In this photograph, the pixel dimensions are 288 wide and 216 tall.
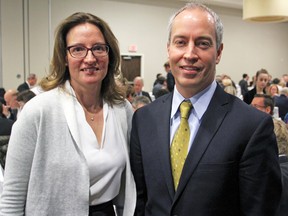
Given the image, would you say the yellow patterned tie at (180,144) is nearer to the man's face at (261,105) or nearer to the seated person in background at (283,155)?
the seated person in background at (283,155)

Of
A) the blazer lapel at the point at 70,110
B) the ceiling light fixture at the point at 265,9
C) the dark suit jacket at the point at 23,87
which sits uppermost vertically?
the ceiling light fixture at the point at 265,9

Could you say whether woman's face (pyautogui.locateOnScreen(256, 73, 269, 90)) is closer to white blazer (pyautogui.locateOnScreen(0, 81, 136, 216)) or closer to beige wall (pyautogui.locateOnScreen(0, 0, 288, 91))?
white blazer (pyautogui.locateOnScreen(0, 81, 136, 216))

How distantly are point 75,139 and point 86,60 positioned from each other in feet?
1.09

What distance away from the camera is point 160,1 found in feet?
37.9

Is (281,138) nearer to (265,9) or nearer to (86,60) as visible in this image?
(86,60)

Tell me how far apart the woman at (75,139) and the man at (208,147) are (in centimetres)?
20

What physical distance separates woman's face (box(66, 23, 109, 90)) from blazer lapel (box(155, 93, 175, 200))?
31 centimetres

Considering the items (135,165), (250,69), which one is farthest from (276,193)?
(250,69)

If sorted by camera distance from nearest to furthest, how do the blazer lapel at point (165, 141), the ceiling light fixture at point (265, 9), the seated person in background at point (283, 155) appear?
1. the blazer lapel at point (165, 141)
2. the seated person in background at point (283, 155)
3. the ceiling light fixture at point (265, 9)

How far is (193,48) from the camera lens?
Answer: 4.49 ft

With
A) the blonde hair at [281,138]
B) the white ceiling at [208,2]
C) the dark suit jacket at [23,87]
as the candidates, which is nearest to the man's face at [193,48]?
the blonde hair at [281,138]

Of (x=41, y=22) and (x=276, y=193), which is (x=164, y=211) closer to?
(x=276, y=193)

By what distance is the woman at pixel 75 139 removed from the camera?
1.45 meters

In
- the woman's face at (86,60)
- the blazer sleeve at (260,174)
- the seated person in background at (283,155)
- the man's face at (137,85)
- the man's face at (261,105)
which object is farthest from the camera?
the man's face at (137,85)
